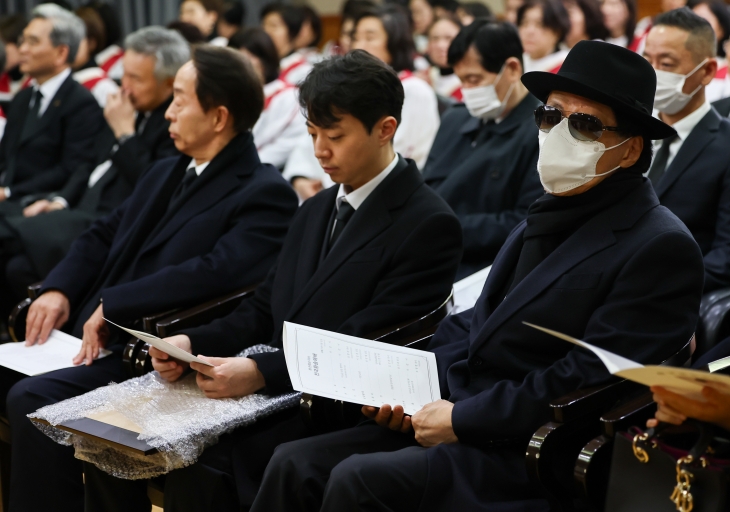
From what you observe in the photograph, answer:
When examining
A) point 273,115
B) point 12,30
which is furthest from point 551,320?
point 12,30

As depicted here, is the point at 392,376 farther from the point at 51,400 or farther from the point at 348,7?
the point at 348,7

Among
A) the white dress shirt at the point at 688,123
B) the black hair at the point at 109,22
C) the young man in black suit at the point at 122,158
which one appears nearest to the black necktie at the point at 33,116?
the young man in black suit at the point at 122,158

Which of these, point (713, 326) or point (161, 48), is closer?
point (713, 326)

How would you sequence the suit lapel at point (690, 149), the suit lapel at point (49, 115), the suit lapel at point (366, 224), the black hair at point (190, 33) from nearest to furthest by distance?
the suit lapel at point (366, 224)
the suit lapel at point (690, 149)
the suit lapel at point (49, 115)
the black hair at point (190, 33)

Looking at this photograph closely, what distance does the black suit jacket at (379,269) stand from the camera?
8.28ft

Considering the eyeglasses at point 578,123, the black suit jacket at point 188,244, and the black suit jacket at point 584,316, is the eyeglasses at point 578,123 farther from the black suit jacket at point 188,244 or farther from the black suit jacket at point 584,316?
the black suit jacket at point 188,244

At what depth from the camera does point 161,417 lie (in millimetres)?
2312

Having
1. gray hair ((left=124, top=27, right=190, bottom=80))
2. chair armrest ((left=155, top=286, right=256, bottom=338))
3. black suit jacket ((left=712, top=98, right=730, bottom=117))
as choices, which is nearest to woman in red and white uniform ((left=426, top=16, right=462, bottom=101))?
gray hair ((left=124, top=27, right=190, bottom=80))

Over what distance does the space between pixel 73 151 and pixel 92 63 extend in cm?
169

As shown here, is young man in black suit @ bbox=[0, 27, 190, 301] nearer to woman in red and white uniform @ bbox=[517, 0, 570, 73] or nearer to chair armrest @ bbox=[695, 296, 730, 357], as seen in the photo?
woman in red and white uniform @ bbox=[517, 0, 570, 73]

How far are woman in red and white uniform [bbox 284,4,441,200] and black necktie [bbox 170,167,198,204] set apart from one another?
1584mm

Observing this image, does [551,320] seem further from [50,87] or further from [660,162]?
[50,87]

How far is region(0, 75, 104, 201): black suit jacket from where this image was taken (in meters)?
5.02

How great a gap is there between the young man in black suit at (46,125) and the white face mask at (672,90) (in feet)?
9.94
